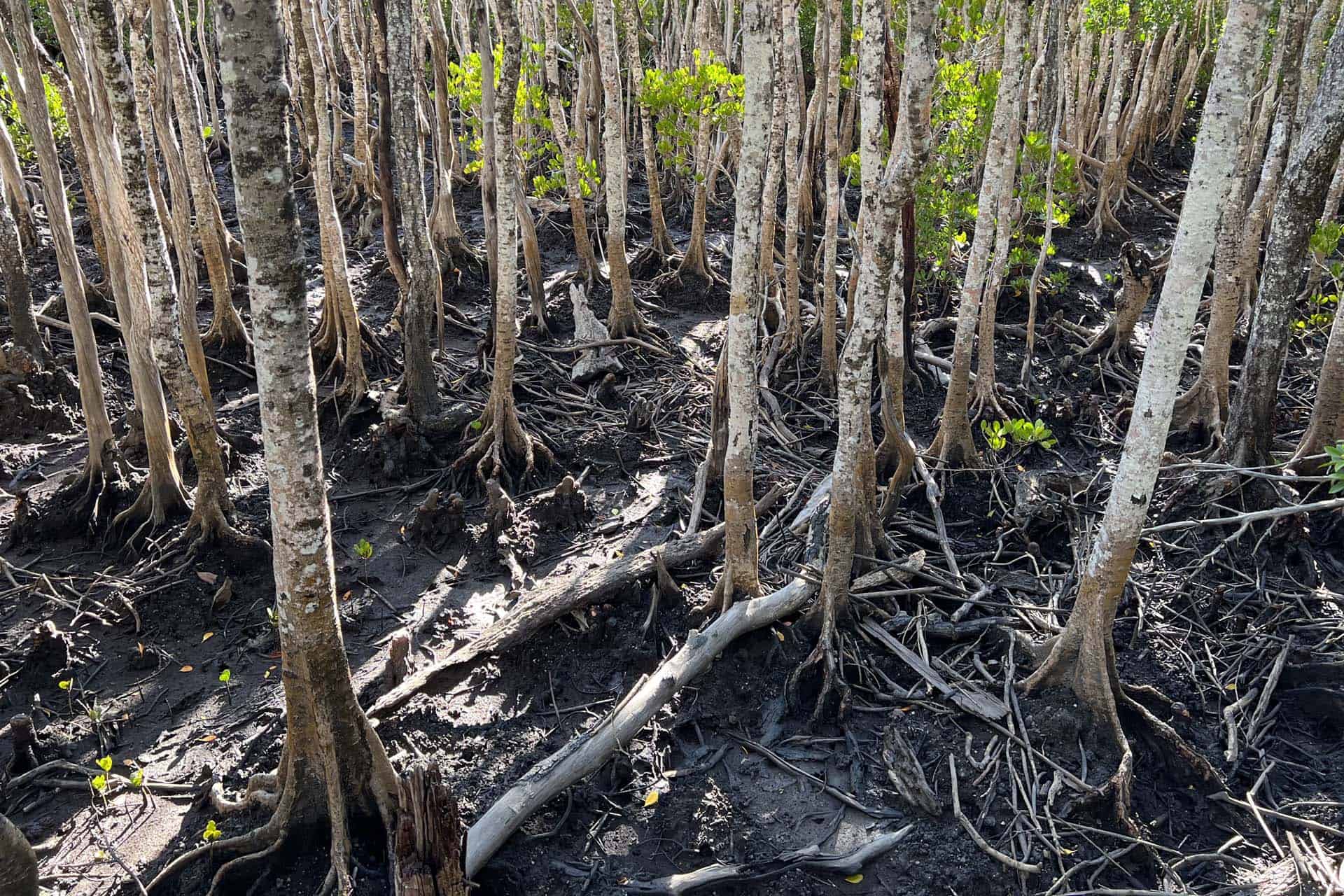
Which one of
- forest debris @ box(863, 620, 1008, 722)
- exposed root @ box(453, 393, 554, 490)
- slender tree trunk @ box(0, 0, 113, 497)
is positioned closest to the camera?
forest debris @ box(863, 620, 1008, 722)

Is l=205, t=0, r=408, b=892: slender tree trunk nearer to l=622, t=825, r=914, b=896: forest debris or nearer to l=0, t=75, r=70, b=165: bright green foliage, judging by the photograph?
l=622, t=825, r=914, b=896: forest debris

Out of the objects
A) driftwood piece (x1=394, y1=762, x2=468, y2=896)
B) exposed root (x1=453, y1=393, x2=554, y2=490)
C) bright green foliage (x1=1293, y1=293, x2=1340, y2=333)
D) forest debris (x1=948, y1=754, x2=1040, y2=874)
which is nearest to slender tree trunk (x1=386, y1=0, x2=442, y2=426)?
exposed root (x1=453, y1=393, x2=554, y2=490)

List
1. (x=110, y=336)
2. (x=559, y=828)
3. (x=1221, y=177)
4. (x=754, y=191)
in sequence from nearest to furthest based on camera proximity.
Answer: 1. (x=1221, y=177)
2. (x=559, y=828)
3. (x=754, y=191)
4. (x=110, y=336)

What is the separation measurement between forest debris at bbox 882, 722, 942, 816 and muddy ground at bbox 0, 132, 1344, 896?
63mm

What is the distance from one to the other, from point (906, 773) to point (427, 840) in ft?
8.36

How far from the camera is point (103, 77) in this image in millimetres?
5609

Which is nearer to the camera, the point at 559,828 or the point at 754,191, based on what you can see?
the point at 559,828

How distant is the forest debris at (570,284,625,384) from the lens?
9852 millimetres

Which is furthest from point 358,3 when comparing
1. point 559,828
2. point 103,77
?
point 559,828

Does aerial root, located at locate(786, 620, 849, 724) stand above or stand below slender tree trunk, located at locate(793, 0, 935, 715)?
below

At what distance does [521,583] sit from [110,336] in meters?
6.76

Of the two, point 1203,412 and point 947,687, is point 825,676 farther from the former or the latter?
point 1203,412

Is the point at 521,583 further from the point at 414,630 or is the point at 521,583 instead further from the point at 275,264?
the point at 275,264

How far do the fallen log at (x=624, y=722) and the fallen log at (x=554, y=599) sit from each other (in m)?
0.74
